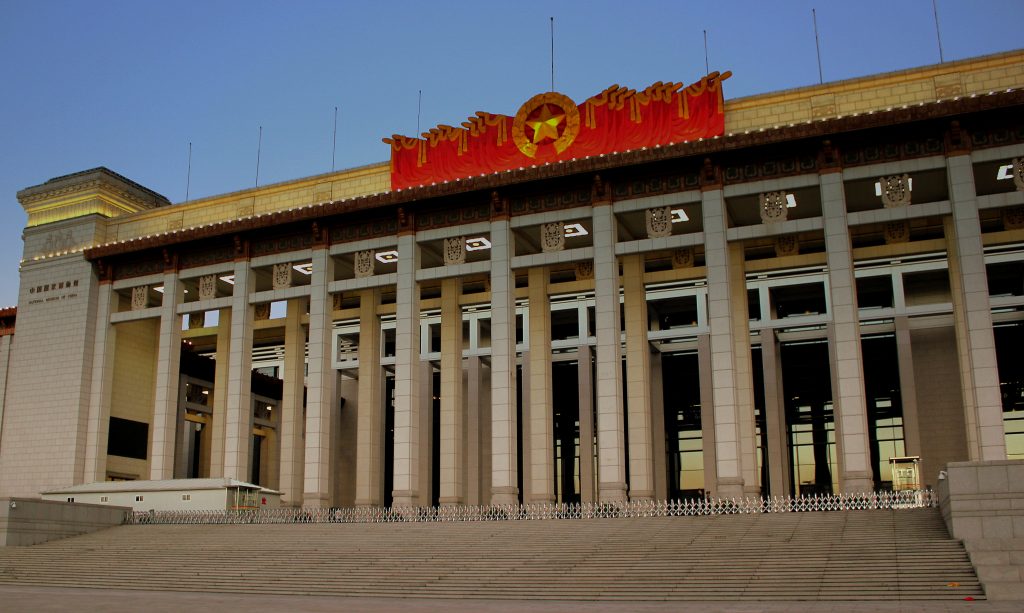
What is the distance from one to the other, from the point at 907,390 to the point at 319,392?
24.9 m

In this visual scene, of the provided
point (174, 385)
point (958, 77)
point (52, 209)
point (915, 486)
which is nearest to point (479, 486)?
point (174, 385)

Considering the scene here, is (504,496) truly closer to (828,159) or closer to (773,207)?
(773,207)

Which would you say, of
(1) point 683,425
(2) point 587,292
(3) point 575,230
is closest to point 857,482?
(3) point 575,230

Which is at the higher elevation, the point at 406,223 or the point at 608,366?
the point at 406,223

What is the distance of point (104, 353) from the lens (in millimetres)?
43906

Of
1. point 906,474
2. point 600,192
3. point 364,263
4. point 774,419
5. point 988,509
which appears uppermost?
point 600,192

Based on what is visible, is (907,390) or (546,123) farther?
(907,390)

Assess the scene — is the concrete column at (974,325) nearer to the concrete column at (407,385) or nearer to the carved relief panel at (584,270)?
the carved relief panel at (584,270)

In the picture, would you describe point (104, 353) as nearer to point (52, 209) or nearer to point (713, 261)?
point (52, 209)

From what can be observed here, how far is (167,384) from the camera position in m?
42.5

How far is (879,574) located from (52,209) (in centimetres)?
4239

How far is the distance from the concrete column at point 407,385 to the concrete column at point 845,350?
1625cm

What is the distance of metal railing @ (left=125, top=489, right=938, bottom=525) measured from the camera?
1113 inches

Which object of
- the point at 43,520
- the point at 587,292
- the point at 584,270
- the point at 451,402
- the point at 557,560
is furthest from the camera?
the point at 587,292
